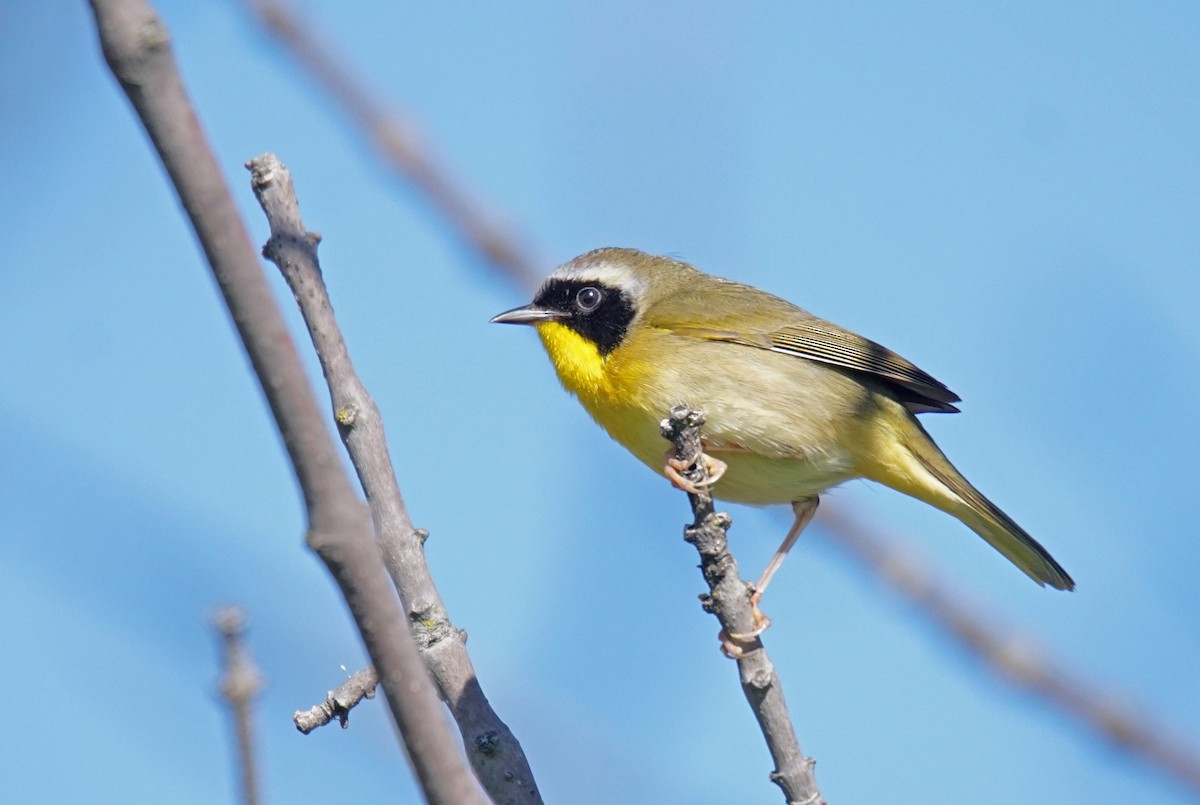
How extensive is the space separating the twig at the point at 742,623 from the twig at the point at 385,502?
25.5 inches

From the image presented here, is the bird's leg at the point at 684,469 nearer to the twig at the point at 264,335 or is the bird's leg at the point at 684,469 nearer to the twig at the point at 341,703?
the twig at the point at 341,703

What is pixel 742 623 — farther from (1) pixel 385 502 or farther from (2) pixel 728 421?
(2) pixel 728 421

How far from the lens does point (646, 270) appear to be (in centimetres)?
618

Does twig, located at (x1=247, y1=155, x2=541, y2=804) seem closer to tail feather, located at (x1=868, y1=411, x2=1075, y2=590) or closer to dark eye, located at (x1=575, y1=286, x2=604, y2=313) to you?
dark eye, located at (x1=575, y1=286, x2=604, y2=313)

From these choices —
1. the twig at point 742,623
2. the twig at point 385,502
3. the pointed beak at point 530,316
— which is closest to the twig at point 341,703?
the twig at point 385,502

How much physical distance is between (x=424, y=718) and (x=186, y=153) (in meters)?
0.72

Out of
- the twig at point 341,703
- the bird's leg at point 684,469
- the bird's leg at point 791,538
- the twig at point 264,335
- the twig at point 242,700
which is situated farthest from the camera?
the bird's leg at point 791,538

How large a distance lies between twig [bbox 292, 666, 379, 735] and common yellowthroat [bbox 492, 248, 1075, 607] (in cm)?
215

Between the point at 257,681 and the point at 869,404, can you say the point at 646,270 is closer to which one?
the point at 869,404

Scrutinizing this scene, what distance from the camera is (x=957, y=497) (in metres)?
5.30

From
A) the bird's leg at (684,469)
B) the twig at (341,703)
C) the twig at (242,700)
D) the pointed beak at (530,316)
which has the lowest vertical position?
the twig at (242,700)

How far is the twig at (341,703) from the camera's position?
114 inches

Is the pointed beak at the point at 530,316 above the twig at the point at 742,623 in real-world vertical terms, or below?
above

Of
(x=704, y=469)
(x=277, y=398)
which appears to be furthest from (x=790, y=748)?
(x=277, y=398)
